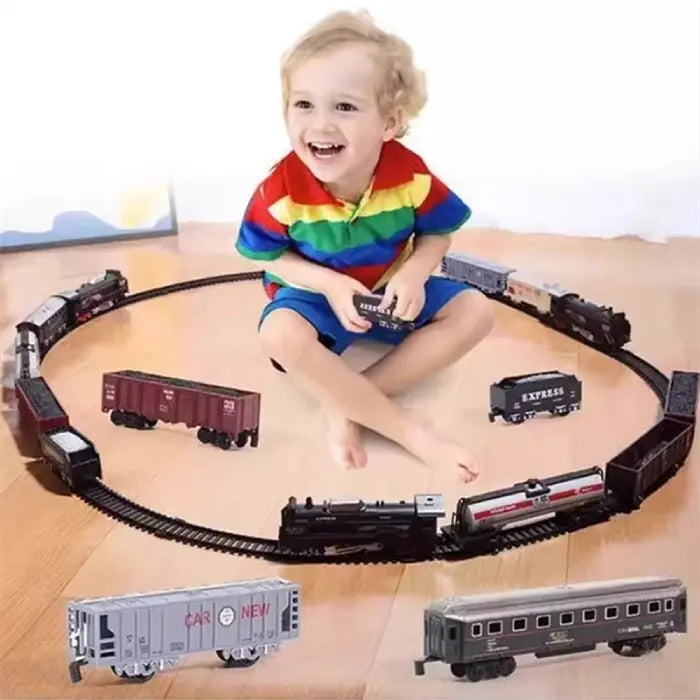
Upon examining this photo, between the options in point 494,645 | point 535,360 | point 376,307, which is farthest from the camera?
point 535,360

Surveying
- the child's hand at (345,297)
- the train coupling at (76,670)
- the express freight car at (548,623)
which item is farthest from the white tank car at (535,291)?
the train coupling at (76,670)

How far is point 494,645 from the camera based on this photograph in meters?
0.85

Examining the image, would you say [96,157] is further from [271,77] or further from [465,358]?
[465,358]

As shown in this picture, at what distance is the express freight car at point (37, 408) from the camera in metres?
1.10

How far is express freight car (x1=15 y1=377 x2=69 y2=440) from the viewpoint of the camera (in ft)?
3.61

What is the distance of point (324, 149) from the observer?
3.02 ft

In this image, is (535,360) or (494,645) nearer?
(494,645)

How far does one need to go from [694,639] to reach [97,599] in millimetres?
378

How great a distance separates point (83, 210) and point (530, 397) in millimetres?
372

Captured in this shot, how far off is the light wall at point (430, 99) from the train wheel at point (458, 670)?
0.33 metres

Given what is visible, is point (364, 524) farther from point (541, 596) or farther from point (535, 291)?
point (535, 291)

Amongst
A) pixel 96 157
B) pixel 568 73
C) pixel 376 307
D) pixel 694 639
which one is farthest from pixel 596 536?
pixel 96 157

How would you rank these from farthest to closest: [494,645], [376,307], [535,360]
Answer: [535,360]
[376,307]
[494,645]

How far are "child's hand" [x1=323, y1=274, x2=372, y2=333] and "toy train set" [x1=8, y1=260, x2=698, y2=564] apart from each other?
0.10 metres
